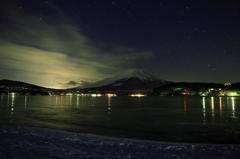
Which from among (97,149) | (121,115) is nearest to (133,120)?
(121,115)

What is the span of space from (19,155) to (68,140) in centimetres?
286

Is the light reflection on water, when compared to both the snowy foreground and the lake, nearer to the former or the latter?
the lake

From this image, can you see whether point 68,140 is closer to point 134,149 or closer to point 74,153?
point 74,153

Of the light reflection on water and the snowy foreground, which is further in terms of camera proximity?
the light reflection on water

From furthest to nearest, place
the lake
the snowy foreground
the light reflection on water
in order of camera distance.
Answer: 1. the light reflection on water
2. the lake
3. the snowy foreground

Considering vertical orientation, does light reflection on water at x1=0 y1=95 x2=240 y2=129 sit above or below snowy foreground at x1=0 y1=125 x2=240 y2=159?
below

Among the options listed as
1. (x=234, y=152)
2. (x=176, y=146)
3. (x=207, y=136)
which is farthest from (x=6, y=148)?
(x=207, y=136)

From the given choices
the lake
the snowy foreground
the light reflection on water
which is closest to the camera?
the snowy foreground

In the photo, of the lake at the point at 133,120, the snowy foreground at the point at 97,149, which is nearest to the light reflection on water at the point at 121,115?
the lake at the point at 133,120

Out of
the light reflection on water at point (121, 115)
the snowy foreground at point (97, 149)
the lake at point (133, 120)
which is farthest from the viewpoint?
the light reflection on water at point (121, 115)

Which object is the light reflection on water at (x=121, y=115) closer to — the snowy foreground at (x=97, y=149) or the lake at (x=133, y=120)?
the lake at (x=133, y=120)

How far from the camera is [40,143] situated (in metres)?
9.12

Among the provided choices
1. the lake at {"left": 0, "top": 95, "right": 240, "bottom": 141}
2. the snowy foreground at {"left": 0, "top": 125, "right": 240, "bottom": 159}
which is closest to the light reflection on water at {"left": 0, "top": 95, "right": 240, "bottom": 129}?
the lake at {"left": 0, "top": 95, "right": 240, "bottom": 141}

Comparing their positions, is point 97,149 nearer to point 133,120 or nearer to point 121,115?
point 133,120
